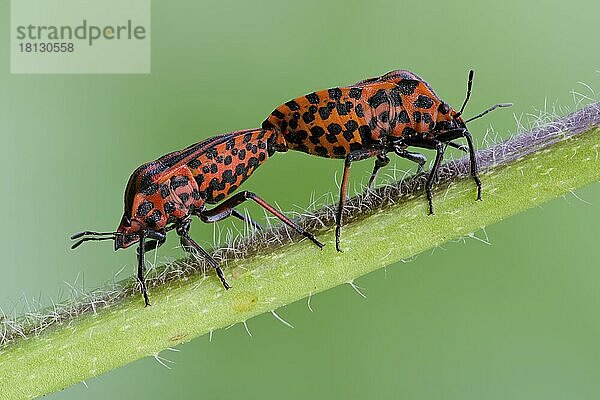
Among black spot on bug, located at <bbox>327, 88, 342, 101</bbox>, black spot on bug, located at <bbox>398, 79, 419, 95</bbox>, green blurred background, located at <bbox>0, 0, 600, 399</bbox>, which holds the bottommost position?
green blurred background, located at <bbox>0, 0, 600, 399</bbox>

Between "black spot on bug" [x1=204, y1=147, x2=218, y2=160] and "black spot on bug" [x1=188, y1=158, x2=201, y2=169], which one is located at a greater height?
"black spot on bug" [x1=204, y1=147, x2=218, y2=160]

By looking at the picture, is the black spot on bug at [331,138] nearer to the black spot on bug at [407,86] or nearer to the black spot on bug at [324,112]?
the black spot on bug at [324,112]

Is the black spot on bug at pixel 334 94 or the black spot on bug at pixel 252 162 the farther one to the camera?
the black spot on bug at pixel 252 162

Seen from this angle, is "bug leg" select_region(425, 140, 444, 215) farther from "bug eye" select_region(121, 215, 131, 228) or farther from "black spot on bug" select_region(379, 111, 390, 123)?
"bug eye" select_region(121, 215, 131, 228)

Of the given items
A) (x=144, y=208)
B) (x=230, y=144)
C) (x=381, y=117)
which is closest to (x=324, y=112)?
(x=381, y=117)

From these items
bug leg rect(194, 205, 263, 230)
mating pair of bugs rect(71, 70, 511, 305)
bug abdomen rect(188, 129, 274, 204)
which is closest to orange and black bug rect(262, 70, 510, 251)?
mating pair of bugs rect(71, 70, 511, 305)

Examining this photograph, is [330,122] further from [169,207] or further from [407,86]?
[169,207]

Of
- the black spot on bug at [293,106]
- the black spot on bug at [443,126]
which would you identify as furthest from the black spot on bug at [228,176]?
the black spot on bug at [443,126]

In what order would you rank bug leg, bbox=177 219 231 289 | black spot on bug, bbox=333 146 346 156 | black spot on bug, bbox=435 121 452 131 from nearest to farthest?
1. bug leg, bbox=177 219 231 289
2. black spot on bug, bbox=435 121 452 131
3. black spot on bug, bbox=333 146 346 156

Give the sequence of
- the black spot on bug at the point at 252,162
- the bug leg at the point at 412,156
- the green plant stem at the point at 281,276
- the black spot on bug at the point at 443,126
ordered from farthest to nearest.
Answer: the black spot on bug at the point at 252,162, the black spot on bug at the point at 443,126, the bug leg at the point at 412,156, the green plant stem at the point at 281,276

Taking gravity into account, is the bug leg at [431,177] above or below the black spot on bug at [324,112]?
below
